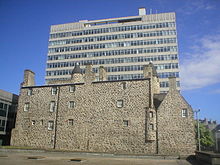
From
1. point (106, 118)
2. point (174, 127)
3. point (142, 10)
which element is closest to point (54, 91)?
point (106, 118)

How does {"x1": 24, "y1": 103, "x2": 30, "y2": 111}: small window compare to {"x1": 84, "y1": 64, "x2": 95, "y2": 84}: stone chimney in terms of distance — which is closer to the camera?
{"x1": 84, "y1": 64, "x2": 95, "y2": 84}: stone chimney

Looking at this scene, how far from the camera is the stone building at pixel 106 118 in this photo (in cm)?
3234

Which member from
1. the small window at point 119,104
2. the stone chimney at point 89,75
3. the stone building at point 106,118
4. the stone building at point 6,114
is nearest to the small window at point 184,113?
the stone building at point 106,118

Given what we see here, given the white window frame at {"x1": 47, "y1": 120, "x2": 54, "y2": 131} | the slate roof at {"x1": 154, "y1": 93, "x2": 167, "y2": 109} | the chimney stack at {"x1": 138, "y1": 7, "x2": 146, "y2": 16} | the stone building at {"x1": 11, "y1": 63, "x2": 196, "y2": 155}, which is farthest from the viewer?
the chimney stack at {"x1": 138, "y1": 7, "x2": 146, "y2": 16}

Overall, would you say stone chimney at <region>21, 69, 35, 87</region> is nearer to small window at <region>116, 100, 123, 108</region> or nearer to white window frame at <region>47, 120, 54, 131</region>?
white window frame at <region>47, 120, 54, 131</region>

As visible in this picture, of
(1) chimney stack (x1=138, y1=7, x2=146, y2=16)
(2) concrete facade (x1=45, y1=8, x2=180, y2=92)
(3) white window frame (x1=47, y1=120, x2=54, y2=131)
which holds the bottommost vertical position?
(3) white window frame (x1=47, y1=120, x2=54, y2=131)

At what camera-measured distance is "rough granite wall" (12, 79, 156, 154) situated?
109 ft

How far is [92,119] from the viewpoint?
35469 millimetres

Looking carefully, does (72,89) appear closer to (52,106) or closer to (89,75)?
(89,75)

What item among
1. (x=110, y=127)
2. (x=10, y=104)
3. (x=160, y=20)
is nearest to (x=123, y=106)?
(x=110, y=127)

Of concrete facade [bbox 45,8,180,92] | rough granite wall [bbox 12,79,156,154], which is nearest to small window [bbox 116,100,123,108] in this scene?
rough granite wall [bbox 12,79,156,154]

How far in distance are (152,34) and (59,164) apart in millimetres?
63860

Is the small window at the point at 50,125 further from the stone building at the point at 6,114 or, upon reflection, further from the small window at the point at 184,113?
the small window at the point at 184,113

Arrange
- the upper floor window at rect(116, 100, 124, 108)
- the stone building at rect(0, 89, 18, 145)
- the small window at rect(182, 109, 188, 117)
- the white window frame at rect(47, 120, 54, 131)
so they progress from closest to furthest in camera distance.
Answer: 1. the small window at rect(182, 109, 188, 117)
2. the upper floor window at rect(116, 100, 124, 108)
3. the white window frame at rect(47, 120, 54, 131)
4. the stone building at rect(0, 89, 18, 145)
